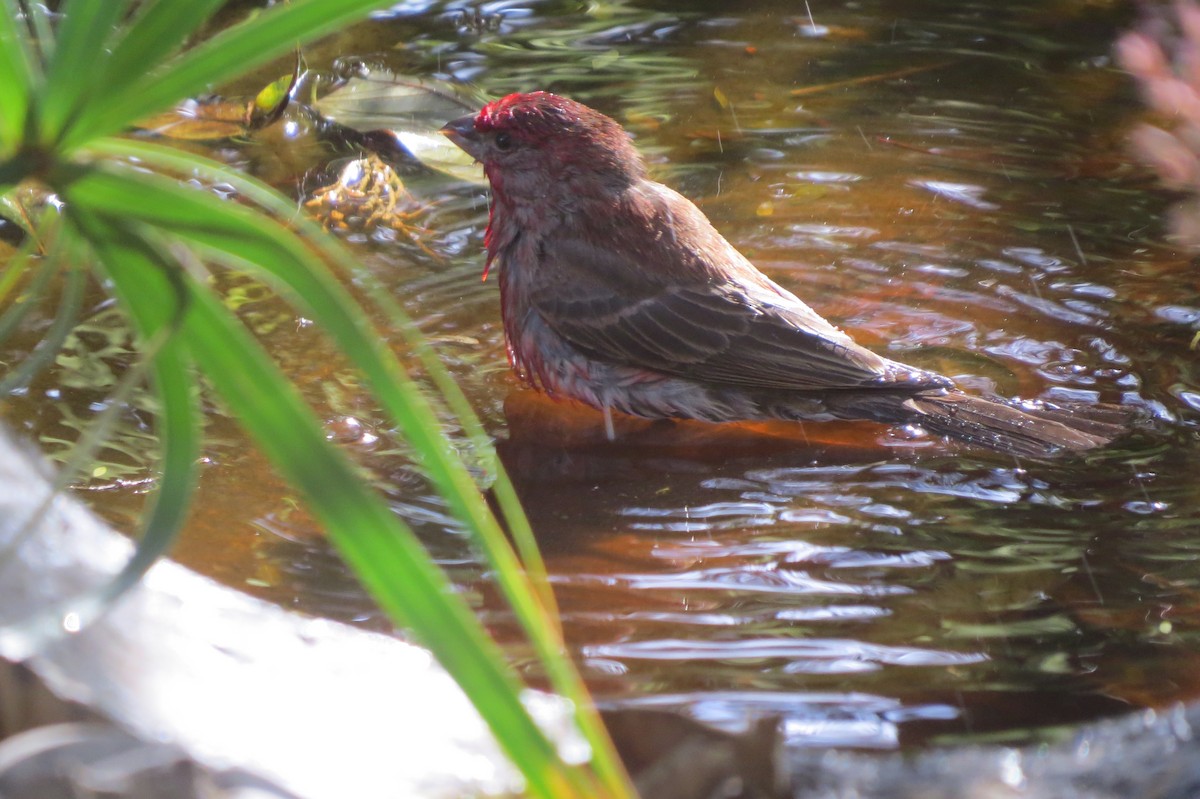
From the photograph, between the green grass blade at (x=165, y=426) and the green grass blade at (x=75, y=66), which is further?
the green grass blade at (x=75, y=66)

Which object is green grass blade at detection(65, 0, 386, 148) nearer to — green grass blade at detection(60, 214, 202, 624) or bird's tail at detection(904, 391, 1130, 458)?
green grass blade at detection(60, 214, 202, 624)

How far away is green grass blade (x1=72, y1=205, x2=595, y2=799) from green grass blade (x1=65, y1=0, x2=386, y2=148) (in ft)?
1.60

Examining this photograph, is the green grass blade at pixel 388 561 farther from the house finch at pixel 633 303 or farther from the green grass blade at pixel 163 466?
the house finch at pixel 633 303

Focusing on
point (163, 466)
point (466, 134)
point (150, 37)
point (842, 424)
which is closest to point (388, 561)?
point (163, 466)

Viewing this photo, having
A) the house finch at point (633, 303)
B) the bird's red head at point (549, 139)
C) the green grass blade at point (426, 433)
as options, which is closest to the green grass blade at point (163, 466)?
the green grass blade at point (426, 433)

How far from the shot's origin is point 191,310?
5.70 feet

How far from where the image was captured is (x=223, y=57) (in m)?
1.85

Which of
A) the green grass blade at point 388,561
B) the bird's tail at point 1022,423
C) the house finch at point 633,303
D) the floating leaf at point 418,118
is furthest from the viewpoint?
the floating leaf at point 418,118

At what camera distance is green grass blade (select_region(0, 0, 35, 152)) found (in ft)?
6.07

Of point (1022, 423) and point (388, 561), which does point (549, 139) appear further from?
point (388, 561)

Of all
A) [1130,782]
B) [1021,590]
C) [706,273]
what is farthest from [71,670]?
[706,273]

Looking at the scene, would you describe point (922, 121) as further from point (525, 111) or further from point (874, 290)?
point (525, 111)

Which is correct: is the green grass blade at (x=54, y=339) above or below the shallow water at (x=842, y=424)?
above

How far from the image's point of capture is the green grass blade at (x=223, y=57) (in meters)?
1.79
